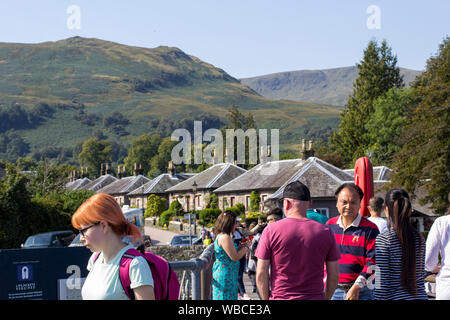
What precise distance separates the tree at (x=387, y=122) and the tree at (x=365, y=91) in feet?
12.1

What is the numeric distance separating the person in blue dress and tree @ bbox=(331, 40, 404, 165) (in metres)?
83.3

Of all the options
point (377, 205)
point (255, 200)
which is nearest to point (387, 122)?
point (255, 200)

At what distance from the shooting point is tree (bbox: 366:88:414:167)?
277 feet

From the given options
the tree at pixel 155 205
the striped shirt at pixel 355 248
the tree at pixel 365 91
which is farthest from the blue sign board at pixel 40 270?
the tree at pixel 365 91

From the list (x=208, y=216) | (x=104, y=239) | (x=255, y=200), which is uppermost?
(x=104, y=239)

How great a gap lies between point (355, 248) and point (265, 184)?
167ft

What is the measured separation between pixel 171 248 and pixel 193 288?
15.9 meters

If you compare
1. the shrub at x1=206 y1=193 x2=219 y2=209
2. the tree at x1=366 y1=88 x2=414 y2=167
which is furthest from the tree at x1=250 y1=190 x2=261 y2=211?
the tree at x1=366 y1=88 x2=414 y2=167

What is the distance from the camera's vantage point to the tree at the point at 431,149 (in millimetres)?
34250

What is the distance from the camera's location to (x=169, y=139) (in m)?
174

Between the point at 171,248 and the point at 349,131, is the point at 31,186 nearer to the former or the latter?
the point at 171,248

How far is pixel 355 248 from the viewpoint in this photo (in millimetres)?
6738

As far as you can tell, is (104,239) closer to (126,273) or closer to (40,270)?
(126,273)

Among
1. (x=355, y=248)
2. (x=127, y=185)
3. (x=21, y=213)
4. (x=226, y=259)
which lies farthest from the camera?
(x=127, y=185)
